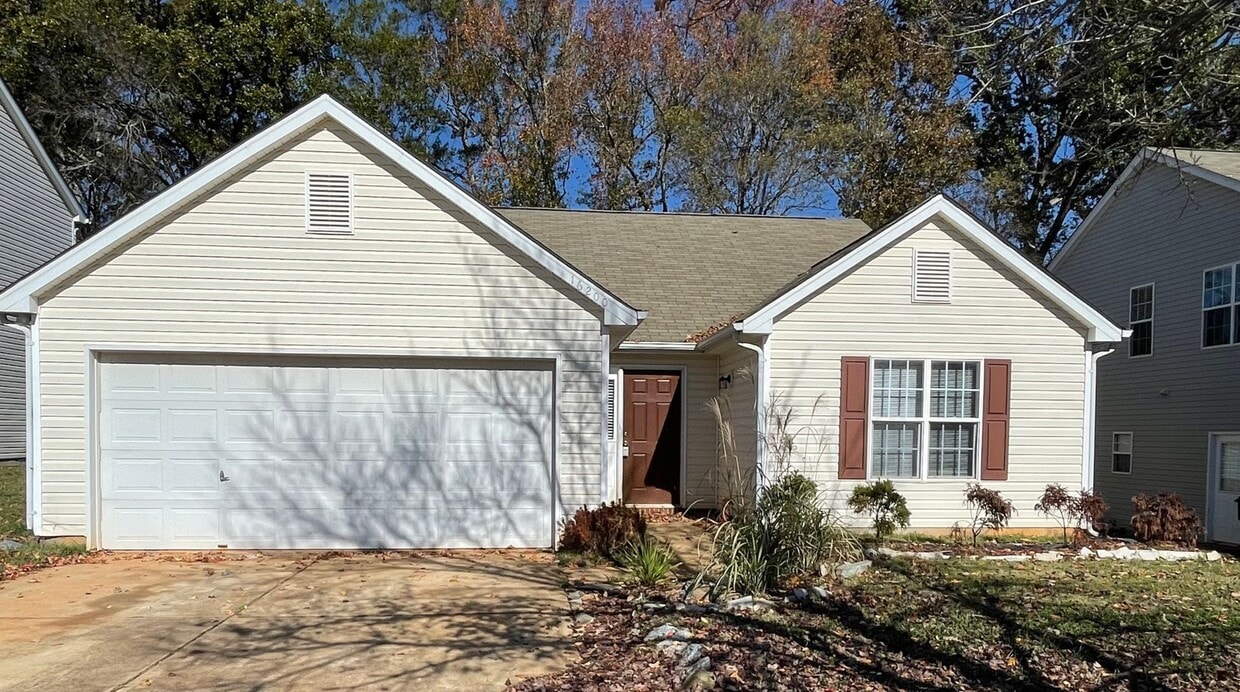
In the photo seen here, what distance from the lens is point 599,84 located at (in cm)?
2419

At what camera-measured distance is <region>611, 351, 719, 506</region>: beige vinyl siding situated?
12.8 meters

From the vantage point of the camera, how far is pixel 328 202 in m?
9.27

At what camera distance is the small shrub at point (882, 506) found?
9797mm

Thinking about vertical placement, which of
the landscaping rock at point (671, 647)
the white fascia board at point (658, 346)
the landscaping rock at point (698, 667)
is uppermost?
the white fascia board at point (658, 346)

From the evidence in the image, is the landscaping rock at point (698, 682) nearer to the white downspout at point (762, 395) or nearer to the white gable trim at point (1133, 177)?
the white downspout at point (762, 395)

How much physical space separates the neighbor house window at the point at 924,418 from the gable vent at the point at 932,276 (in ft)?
2.90

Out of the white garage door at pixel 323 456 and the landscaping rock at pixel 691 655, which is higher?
the white garage door at pixel 323 456

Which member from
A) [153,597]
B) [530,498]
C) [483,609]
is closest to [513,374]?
[530,498]

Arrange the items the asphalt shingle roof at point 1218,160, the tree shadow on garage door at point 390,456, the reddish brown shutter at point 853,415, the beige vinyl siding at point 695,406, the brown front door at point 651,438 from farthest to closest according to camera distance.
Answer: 1. the brown front door at point 651,438
2. the beige vinyl siding at point 695,406
3. the asphalt shingle roof at point 1218,160
4. the reddish brown shutter at point 853,415
5. the tree shadow on garage door at point 390,456

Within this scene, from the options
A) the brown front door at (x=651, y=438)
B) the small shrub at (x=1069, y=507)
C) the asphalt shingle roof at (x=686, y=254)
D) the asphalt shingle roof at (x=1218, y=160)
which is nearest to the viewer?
the small shrub at (x=1069, y=507)

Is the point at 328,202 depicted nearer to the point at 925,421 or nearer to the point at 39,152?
the point at 925,421

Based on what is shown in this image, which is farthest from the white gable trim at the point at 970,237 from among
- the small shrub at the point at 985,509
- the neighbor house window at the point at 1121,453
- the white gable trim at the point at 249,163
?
the neighbor house window at the point at 1121,453

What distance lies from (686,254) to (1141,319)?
8502mm

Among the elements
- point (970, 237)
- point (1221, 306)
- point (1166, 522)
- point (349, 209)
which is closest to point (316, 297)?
point (349, 209)
